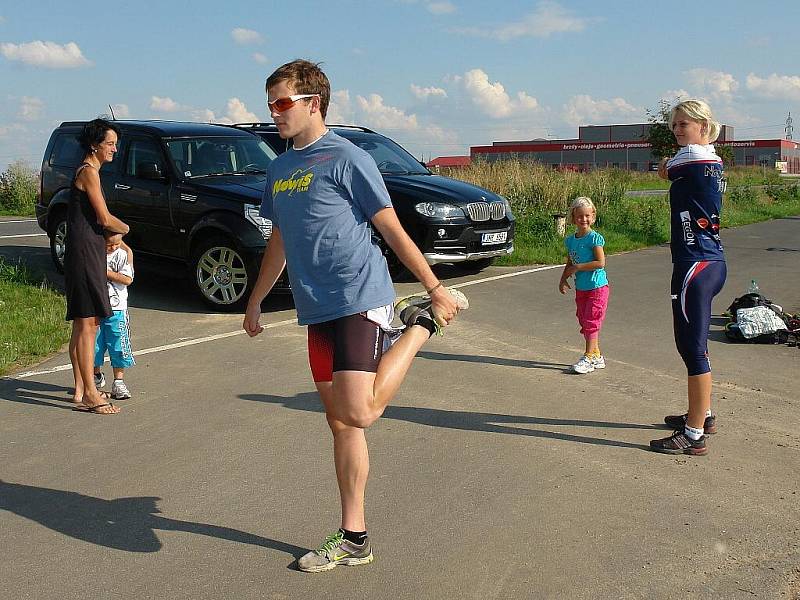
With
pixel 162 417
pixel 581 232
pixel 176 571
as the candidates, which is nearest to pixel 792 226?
pixel 581 232

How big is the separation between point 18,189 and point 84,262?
2090 cm

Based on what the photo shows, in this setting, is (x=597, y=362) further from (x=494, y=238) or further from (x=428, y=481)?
(x=494, y=238)

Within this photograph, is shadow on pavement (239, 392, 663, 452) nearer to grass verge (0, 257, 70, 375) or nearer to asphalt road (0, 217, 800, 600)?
asphalt road (0, 217, 800, 600)

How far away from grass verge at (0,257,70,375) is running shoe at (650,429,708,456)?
5.32 meters

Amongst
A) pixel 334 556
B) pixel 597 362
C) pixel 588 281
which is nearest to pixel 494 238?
pixel 588 281

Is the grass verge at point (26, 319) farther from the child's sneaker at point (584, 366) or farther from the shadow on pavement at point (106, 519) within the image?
the child's sneaker at point (584, 366)

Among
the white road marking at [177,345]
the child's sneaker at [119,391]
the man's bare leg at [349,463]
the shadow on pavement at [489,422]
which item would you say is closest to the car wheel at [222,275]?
the white road marking at [177,345]

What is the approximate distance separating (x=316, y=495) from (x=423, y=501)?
0.56 m

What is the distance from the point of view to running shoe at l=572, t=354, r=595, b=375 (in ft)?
24.2

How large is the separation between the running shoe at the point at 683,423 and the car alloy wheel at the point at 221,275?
530 centimetres

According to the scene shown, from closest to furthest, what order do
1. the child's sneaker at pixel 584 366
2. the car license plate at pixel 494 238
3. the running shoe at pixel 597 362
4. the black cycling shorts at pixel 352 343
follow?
the black cycling shorts at pixel 352 343 → the child's sneaker at pixel 584 366 → the running shoe at pixel 597 362 → the car license plate at pixel 494 238

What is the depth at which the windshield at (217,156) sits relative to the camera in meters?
10.9

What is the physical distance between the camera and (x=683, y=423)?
5.81m

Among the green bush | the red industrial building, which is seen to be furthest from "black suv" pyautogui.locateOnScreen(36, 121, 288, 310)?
the red industrial building
